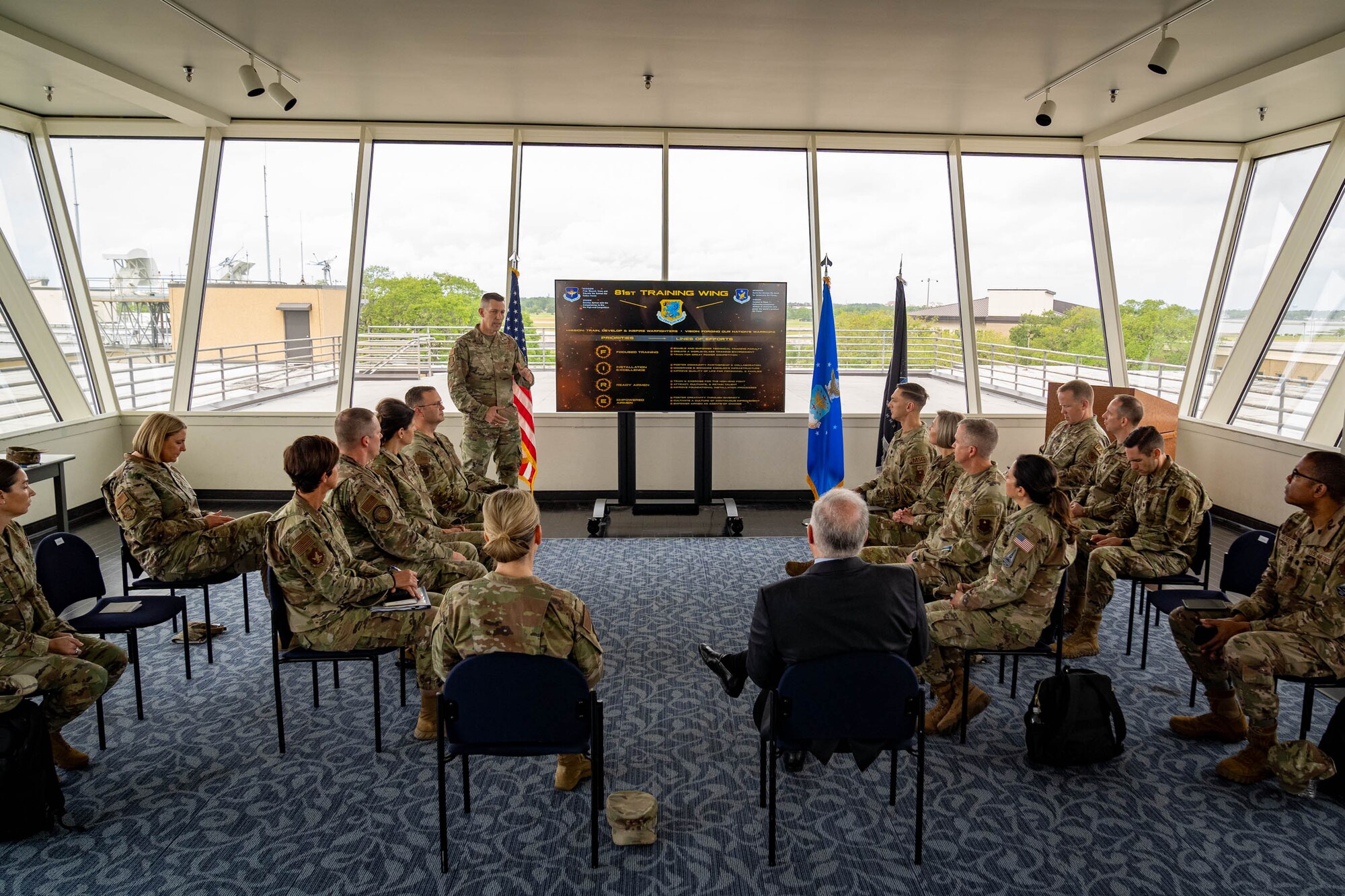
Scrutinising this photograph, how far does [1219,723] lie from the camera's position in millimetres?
3545

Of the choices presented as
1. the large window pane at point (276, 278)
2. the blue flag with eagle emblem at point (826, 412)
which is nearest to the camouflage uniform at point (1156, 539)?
the blue flag with eagle emblem at point (826, 412)

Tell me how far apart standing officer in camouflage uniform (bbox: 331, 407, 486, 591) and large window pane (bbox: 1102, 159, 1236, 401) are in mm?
7278

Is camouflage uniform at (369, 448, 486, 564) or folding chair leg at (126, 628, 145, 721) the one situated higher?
camouflage uniform at (369, 448, 486, 564)

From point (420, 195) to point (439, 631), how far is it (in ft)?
20.1

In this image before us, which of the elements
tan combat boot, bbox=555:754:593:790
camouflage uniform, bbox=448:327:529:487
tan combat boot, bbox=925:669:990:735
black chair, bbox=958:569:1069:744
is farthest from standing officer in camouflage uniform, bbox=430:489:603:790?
camouflage uniform, bbox=448:327:529:487

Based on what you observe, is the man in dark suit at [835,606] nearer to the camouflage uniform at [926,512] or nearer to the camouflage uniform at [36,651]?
the camouflage uniform at [926,512]

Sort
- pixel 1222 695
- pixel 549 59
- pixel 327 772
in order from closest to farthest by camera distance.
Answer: pixel 327 772, pixel 1222 695, pixel 549 59

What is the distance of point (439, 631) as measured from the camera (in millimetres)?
2676

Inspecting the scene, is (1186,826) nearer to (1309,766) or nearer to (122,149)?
(1309,766)

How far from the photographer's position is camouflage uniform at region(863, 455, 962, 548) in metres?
4.78

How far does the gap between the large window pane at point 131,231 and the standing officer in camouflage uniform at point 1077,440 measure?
25.3 ft

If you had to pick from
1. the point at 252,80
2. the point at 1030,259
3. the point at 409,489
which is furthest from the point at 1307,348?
the point at 252,80

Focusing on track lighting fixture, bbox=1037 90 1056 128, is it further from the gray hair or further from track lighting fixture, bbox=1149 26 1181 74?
the gray hair

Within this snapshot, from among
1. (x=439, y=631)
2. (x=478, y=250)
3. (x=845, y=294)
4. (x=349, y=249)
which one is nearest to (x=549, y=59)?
(x=478, y=250)
